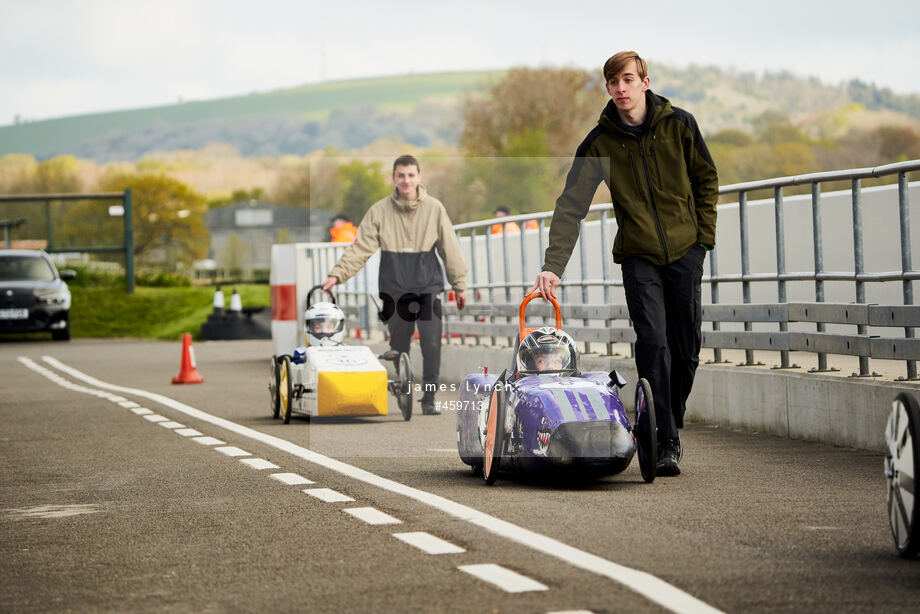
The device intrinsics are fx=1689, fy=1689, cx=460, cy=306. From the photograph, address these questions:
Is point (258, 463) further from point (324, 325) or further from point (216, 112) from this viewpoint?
point (216, 112)

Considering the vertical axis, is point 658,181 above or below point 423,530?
above

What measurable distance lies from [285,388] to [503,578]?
8.38 m

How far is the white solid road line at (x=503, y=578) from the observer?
6023 millimetres

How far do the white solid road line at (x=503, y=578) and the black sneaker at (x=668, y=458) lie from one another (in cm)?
316

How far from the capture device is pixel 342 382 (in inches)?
537

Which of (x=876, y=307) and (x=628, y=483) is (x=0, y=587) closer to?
(x=628, y=483)

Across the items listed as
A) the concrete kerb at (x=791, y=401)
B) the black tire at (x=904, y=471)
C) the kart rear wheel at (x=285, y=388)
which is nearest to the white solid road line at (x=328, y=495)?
the concrete kerb at (x=791, y=401)

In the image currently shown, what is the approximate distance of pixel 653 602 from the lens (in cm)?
566

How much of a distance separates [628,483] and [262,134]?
186054 mm

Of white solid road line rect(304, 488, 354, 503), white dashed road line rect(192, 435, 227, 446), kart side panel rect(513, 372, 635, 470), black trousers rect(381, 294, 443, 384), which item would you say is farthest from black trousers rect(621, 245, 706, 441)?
black trousers rect(381, 294, 443, 384)

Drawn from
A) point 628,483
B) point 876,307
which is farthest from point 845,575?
point 876,307

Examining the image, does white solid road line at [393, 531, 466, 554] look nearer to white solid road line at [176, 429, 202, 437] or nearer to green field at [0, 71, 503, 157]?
white solid road line at [176, 429, 202, 437]

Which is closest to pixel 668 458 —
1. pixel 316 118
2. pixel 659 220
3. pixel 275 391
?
pixel 659 220

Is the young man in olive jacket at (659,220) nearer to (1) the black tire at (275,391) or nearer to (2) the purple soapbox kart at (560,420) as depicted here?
(2) the purple soapbox kart at (560,420)
